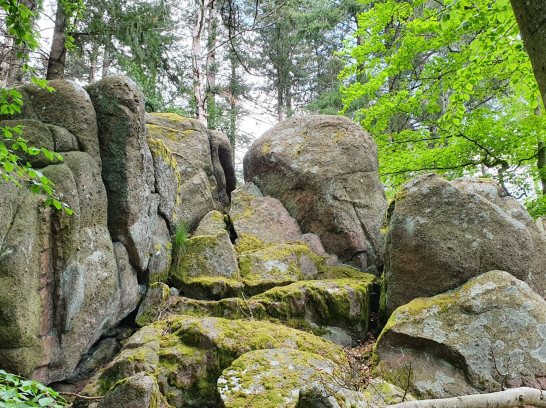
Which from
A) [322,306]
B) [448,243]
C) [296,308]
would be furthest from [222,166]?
[448,243]

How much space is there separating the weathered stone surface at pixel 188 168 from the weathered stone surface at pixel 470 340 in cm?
463

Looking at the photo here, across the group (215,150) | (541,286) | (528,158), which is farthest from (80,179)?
(528,158)

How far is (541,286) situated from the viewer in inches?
225

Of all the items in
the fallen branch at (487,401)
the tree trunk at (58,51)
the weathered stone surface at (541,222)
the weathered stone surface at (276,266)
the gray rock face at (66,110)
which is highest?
the tree trunk at (58,51)

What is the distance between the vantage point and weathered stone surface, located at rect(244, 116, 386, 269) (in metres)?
8.12

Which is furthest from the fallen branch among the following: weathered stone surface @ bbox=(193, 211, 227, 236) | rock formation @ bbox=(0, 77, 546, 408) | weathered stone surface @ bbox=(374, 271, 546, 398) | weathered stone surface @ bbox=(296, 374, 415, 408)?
weathered stone surface @ bbox=(193, 211, 227, 236)

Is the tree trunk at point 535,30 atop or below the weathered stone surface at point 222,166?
below

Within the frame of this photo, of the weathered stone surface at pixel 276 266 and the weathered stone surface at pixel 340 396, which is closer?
the weathered stone surface at pixel 340 396

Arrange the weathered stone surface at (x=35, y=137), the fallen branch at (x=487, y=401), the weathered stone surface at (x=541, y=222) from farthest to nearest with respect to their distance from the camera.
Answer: the weathered stone surface at (x=541, y=222), the weathered stone surface at (x=35, y=137), the fallen branch at (x=487, y=401)

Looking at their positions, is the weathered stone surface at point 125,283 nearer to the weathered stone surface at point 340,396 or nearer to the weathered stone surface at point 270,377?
the weathered stone surface at point 270,377

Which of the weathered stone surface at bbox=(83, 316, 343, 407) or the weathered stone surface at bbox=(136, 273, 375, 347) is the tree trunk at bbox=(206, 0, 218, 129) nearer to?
the weathered stone surface at bbox=(136, 273, 375, 347)

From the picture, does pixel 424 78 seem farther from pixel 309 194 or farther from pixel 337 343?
pixel 337 343

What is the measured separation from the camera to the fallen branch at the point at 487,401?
2.27 m

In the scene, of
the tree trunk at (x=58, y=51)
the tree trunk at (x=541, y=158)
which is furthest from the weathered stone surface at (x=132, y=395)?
the tree trunk at (x=541, y=158)
